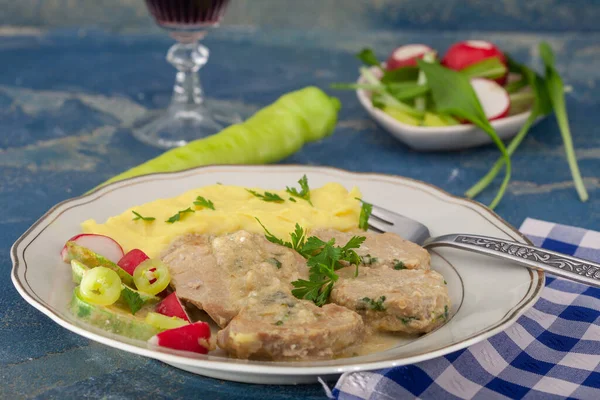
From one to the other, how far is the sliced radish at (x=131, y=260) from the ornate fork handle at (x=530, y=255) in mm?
1042

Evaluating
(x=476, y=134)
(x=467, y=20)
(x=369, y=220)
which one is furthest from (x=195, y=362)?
(x=467, y=20)

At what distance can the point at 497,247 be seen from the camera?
8.96 feet

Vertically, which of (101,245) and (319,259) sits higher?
(319,259)

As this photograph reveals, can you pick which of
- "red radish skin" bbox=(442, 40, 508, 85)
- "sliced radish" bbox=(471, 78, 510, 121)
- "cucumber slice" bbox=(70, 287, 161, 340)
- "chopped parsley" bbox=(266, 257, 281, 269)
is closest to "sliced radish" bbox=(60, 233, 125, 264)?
"cucumber slice" bbox=(70, 287, 161, 340)

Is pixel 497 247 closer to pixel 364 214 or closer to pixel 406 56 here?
pixel 364 214

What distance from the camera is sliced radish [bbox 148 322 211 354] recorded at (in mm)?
2213

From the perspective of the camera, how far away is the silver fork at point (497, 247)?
2.54m

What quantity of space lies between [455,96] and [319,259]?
6.69 feet

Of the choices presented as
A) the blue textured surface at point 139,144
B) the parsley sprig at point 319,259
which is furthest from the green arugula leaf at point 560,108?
the parsley sprig at point 319,259

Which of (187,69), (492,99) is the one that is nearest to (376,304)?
(492,99)

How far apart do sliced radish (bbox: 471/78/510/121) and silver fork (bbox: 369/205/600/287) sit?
156 cm

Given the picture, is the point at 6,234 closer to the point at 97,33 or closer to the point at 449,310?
the point at 449,310

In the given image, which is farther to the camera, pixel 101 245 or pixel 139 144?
pixel 139 144

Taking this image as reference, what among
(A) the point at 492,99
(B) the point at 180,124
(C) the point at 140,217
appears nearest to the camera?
(C) the point at 140,217
